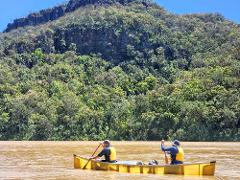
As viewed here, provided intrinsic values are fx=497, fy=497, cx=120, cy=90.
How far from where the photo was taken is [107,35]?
125 metres

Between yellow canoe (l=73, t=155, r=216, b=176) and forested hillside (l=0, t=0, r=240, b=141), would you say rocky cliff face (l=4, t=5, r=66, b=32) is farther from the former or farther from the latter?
yellow canoe (l=73, t=155, r=216, b=176)

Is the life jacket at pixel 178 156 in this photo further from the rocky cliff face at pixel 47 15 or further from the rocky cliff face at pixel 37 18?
the rocky cliff face at pixel 37 18

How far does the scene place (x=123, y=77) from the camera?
10794cm

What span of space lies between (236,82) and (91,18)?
64.1m

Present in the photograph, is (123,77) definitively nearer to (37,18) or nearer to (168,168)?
(37,18)

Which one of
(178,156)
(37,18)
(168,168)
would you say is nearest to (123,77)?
(37,18)

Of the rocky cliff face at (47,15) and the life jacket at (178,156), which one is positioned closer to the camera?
A: the life jacket at (178,156)

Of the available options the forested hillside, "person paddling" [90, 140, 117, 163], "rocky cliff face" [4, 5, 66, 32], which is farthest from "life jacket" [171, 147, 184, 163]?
"rocky cliff face" [4, 5, 66, 32]

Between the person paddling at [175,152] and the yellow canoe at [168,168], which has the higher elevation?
the person paddling at [175,152]

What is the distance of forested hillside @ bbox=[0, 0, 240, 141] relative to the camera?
70875 mm

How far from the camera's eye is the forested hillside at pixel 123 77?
70.9m

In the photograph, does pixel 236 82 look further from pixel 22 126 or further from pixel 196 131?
pixel 22 126

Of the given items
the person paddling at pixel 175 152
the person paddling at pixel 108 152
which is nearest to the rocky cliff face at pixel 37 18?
the person paddling at pixel 108 152

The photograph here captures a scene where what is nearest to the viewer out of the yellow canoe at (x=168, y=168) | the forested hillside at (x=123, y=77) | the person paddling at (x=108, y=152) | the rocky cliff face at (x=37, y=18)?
the yellow canoe at (x=168, y=168)
